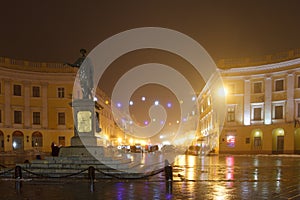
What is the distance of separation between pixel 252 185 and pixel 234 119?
35855 millimetres

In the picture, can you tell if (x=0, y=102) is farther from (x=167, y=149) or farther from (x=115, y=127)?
(x=115, y=127)

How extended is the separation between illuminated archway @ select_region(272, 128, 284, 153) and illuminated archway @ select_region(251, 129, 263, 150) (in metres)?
1.77

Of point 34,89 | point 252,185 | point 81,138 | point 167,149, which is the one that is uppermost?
point 34,89

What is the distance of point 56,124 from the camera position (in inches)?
2082

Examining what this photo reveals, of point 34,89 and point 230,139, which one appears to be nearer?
point 230,139

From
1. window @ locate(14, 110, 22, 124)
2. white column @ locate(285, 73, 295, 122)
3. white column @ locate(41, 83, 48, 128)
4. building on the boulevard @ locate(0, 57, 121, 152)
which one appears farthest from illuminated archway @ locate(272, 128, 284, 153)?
window @ locate(14, 110, 22, 124)

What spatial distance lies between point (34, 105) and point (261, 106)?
119ft

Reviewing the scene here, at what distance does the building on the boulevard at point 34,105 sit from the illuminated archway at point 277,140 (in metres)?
26.4

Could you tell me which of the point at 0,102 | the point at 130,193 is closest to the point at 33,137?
the point at 0,102

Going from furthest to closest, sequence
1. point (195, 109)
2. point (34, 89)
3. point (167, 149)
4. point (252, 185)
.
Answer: point (195, 109), point (167, 149), point (34, 89), point (252, 185)

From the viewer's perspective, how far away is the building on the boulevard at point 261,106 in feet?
141

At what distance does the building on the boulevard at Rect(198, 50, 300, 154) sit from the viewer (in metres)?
43.1

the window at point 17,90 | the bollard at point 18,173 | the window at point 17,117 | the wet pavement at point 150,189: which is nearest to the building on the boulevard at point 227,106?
the window at point 17,90

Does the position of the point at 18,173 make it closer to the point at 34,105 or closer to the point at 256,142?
the point at 256,142
